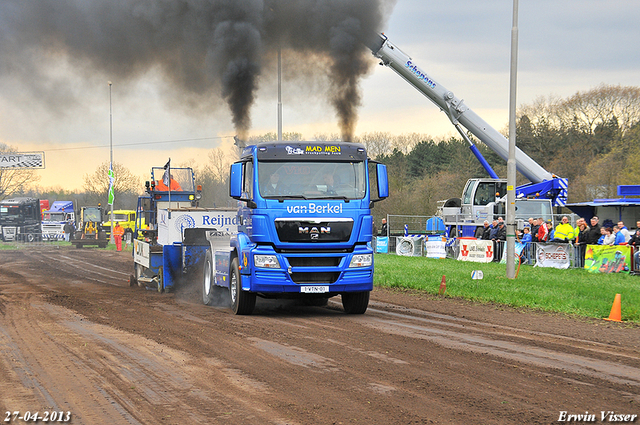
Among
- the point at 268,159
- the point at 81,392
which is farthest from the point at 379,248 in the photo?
the point at 81,392

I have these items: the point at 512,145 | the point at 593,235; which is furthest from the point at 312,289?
the point at 593,235

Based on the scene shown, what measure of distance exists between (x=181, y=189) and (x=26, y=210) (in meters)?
42.6

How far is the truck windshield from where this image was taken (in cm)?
1153

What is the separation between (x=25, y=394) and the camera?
242 inches

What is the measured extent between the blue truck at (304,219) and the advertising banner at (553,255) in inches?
466

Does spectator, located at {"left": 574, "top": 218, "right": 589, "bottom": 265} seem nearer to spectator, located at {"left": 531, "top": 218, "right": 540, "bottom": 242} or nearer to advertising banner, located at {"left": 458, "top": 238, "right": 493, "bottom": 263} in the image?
spectator, located at {"left": 531, "top": 218, "right": 540, "bottom": 242}

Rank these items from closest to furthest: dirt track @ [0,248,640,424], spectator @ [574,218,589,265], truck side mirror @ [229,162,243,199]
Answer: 1. dirt track @ [0,248,640,424]
2. truck side mirror @ [229,162,243,199]
3. spectator @ [574,218,589,265]

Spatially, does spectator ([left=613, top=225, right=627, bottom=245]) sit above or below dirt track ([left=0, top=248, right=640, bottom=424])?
above

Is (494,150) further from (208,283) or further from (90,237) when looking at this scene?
(90,237)

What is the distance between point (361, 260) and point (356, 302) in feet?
3.62

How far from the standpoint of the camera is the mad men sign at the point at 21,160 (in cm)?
4022

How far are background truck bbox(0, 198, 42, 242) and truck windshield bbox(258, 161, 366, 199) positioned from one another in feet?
154

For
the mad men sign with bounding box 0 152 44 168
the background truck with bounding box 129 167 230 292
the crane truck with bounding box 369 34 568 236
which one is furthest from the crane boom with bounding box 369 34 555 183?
the mad men sign with bounding box 0 152 44 168

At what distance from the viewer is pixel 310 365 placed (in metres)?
7.52
